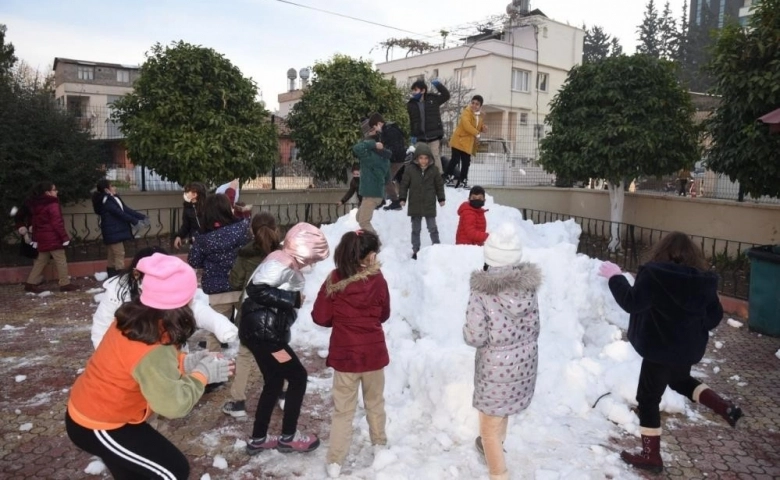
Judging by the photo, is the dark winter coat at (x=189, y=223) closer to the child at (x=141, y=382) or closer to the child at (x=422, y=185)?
the child at (x=422, y=185)

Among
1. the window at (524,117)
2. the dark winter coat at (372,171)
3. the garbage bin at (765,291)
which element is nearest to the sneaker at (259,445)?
the dark winter coat at (372,171)

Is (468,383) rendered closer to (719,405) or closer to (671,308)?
(671,308)

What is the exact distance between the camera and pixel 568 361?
5.11 metres

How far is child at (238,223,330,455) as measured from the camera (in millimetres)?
3623

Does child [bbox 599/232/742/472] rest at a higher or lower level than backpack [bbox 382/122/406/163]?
lower

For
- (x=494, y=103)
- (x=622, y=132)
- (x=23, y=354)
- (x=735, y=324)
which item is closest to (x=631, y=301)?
(x=735, y=324)

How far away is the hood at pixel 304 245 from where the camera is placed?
146 inches

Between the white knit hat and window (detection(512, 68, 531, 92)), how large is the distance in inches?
1351

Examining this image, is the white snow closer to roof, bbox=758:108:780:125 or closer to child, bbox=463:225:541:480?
roof, bbox=758:108:780:125

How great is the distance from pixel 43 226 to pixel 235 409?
554cm

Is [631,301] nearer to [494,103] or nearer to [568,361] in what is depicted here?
[568,361]

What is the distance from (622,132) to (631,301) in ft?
27.9

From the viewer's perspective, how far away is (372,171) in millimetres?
8359

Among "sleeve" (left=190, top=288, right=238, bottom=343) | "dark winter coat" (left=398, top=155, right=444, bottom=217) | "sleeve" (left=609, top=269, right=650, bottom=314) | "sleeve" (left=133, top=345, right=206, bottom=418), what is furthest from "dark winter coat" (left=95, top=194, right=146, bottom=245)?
"sleeve" (left=609, top=269, right=650, bottom=314)
